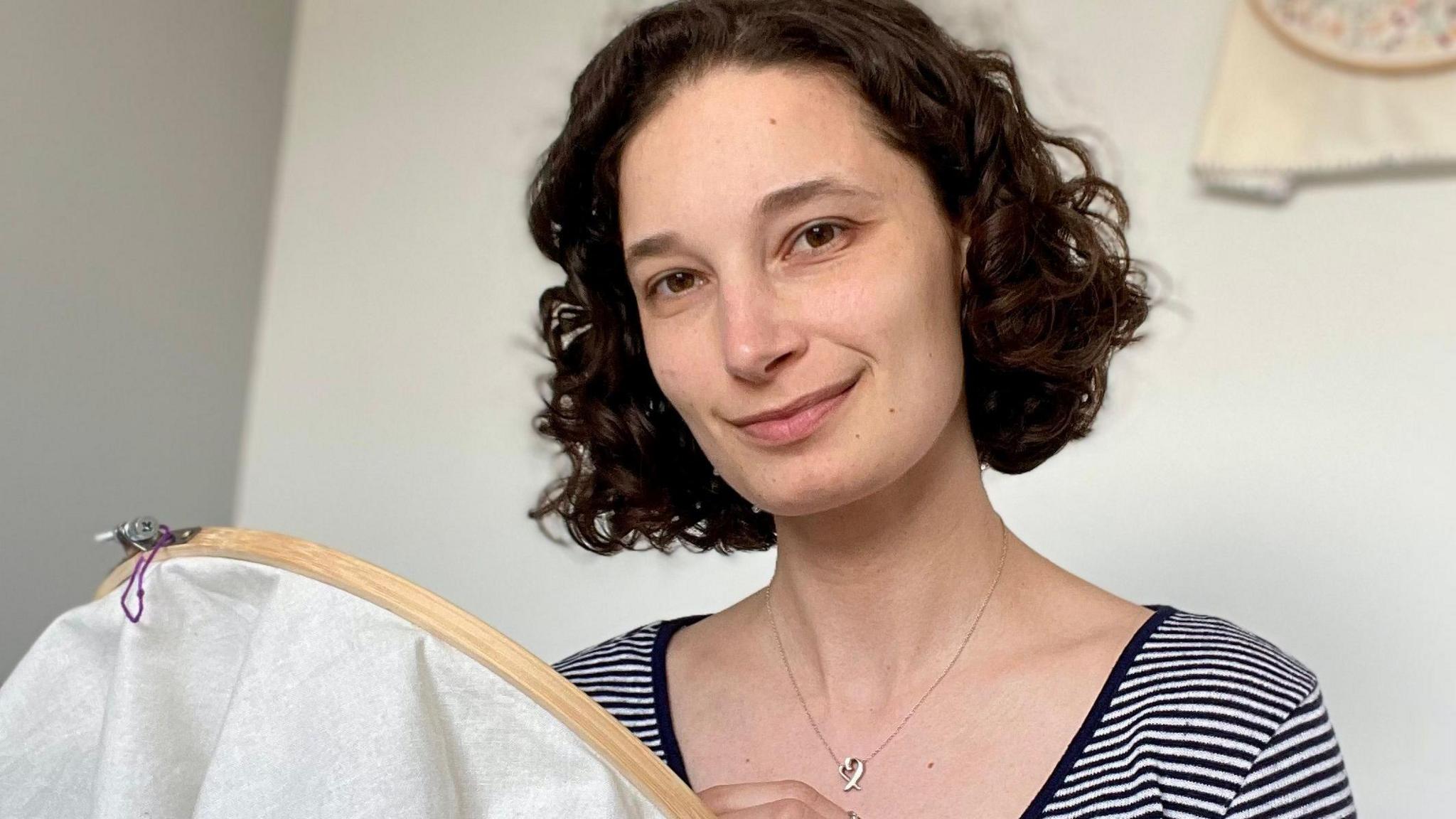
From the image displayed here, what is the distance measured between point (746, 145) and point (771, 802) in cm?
42

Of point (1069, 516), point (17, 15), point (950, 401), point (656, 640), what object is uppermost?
point (17, 15)

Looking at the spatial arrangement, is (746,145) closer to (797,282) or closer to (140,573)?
(797,282)

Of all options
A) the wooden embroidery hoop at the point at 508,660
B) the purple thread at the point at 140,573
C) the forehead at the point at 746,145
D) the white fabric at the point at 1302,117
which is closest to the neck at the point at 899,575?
the forehead at the point at 746,145

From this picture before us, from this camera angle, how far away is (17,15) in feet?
5.43

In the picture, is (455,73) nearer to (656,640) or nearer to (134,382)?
(134,382)

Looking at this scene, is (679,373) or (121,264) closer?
(679,373)

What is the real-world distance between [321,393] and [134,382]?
30 cm

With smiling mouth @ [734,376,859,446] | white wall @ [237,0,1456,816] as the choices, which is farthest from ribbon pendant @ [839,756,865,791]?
white wall @ [237,0,1456,816]

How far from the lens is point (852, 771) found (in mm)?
1012

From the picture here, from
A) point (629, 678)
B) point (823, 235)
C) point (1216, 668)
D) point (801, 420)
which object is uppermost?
point (823, 235)

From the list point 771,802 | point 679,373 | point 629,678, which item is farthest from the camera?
point 629,678

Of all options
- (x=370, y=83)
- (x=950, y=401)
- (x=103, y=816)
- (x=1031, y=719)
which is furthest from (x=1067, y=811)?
(x=370, y=83)

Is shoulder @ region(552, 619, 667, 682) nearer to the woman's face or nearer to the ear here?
the woman's face

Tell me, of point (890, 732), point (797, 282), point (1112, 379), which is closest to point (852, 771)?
point (890, 732)
